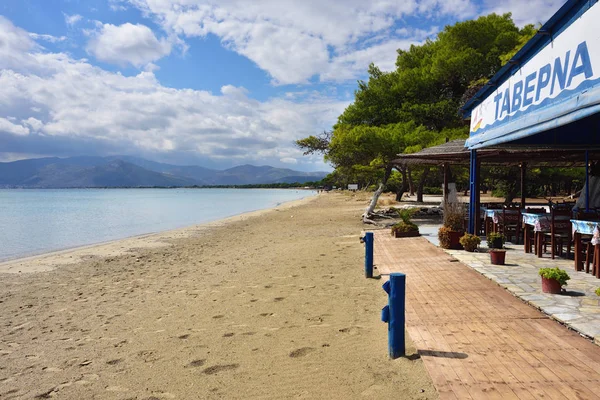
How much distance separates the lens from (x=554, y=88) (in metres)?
5.71

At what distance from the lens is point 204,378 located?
3.86 meters

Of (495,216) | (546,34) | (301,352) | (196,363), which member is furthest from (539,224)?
(196,363)

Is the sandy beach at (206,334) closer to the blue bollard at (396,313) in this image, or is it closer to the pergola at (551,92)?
the blue bollard at (396,313)

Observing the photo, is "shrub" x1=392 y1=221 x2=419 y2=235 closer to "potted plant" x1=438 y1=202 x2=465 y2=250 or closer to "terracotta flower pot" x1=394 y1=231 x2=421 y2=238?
"terracotta flower pot" x1=394 y1=231 x2=421 y2=238

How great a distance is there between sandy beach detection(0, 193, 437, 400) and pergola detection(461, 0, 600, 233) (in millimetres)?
3292

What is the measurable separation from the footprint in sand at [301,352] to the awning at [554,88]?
12.1ft

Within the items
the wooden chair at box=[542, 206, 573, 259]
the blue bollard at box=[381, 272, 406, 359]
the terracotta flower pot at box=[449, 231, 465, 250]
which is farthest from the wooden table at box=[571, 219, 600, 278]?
the blue bollard at box=[381, 272, 406, 359]

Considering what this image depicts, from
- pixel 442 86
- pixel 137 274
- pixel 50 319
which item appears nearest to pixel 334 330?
pixel 50 319

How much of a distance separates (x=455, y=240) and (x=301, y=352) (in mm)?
5810

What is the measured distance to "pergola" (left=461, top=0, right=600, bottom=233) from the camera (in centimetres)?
473

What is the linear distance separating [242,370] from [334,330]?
4.33ft

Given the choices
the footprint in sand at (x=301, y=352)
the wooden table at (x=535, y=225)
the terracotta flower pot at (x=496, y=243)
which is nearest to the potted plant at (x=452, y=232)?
the terracotta flower pot at (x=496, y=243)

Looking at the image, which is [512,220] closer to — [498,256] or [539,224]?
[539,224]

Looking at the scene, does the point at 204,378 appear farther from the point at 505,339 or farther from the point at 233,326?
the point at 505,339
